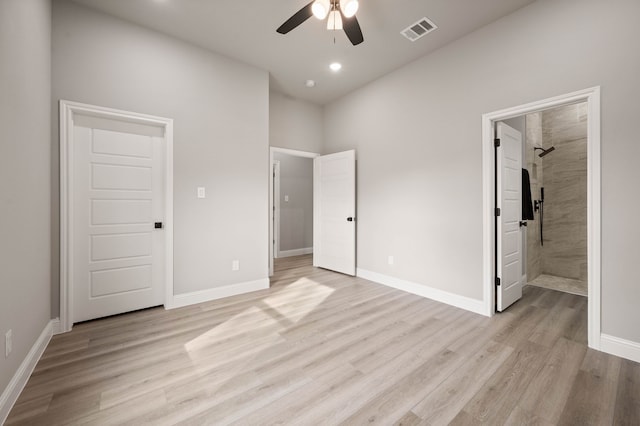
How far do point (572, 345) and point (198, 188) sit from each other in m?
4.08

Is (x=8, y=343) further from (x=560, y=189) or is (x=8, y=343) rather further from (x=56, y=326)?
(x=560, y=189)

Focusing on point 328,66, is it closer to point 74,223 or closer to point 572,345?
point 74,223

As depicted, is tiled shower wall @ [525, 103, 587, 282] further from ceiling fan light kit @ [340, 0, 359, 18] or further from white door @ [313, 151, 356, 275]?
ceiling fan light kit @ [340, 0, 359, 18]

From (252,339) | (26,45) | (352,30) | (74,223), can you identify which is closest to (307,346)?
(252,339)

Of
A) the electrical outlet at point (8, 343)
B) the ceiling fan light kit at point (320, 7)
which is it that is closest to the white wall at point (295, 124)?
the ceiling fan light kit at point (320, 7)

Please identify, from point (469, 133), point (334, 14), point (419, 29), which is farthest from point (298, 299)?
point (419, 29)

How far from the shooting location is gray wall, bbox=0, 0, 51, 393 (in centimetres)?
160

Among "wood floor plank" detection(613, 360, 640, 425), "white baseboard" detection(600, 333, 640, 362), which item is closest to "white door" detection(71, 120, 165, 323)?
"wood floor plank" detection(613, 360, 640, 425)

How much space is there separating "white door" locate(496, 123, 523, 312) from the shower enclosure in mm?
986

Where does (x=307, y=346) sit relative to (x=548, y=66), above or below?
below

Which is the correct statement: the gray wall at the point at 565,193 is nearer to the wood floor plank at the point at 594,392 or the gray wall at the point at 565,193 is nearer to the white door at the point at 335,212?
the wood floor plank at the point at 594,392

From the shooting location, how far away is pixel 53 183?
8.23 ft

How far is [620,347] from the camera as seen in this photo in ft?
7.00

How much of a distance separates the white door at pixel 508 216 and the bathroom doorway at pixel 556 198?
755 mm
